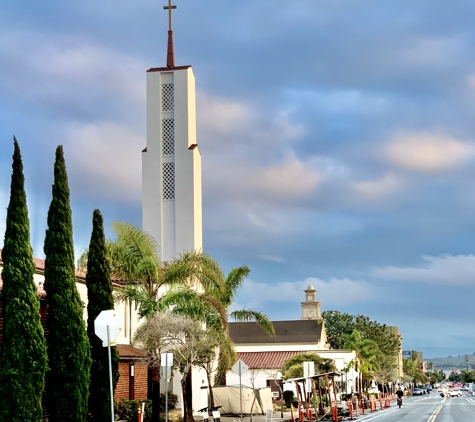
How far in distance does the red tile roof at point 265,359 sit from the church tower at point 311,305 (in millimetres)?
39108

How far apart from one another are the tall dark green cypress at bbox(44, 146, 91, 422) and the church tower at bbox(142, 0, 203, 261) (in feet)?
101

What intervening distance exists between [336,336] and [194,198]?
77677 mm

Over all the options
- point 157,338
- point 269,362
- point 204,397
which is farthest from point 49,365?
point 269,362

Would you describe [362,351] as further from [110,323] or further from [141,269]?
[110,323]

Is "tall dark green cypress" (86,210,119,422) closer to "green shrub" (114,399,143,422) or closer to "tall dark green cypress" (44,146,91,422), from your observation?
"tall dark green cypress" (44,146,91,422)

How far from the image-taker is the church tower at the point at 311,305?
427 ft

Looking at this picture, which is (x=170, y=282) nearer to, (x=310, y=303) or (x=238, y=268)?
(x=238, y=268)

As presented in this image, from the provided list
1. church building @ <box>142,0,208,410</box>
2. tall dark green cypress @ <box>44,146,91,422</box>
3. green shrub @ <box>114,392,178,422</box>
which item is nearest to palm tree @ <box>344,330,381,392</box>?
church building @ <box>142,0,208,410</box>

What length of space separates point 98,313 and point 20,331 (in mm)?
5105

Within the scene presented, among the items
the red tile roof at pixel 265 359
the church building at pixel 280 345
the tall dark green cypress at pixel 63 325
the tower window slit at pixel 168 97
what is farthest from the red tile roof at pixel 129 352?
the red tile roof at pixel 265 359

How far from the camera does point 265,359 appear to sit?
8856cm

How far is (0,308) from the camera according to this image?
24.4 metres

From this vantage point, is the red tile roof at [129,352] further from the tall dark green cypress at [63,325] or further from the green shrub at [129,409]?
the tall dark green cypress at [63,325]

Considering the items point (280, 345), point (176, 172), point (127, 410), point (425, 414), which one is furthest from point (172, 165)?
point (280, 345)
